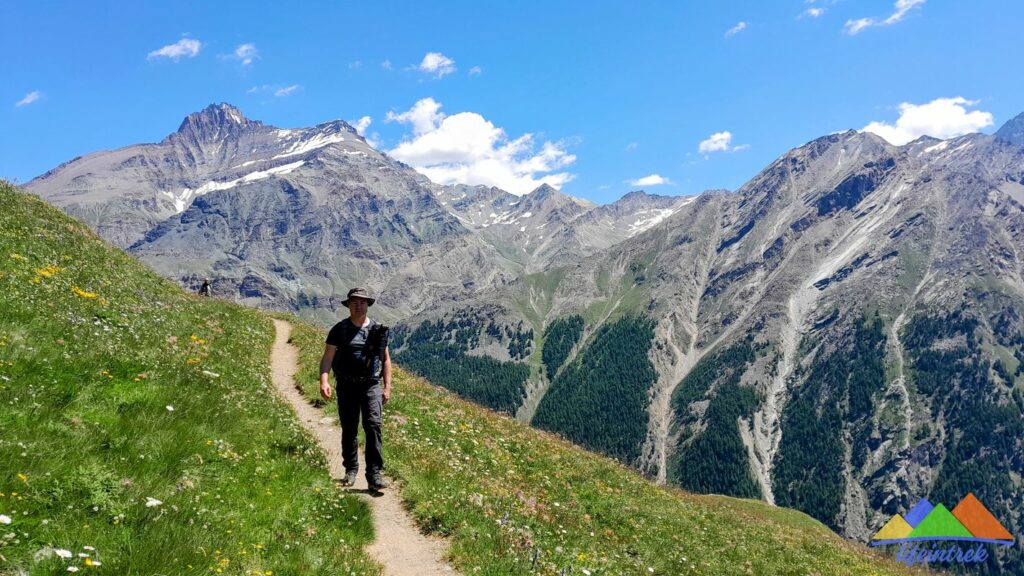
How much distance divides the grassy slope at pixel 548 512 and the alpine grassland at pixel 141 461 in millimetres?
2400

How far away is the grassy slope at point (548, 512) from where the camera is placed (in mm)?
11641

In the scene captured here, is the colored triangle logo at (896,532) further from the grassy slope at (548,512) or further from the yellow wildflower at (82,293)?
the yellow wildflower at (82,293)

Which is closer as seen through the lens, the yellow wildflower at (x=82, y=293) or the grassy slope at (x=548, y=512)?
the grassy slope at (x=548, y=512)

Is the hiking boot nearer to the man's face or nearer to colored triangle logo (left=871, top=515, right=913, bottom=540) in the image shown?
the man's face

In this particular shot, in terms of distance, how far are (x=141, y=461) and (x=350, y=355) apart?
4624 millimetres

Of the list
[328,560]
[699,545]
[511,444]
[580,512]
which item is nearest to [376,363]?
[328,560]

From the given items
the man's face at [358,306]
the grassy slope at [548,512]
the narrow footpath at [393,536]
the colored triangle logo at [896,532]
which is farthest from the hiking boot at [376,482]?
the colored triangle logo at [896,532]

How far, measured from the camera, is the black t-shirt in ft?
41.7

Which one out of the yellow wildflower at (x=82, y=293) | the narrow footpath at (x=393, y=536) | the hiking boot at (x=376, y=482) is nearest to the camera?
the narrow footpath at (x=393, y=536)

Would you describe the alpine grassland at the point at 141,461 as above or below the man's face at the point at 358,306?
below

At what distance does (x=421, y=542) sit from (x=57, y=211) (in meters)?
36.0

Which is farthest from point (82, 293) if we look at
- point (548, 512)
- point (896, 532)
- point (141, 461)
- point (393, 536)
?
point (896, 532)

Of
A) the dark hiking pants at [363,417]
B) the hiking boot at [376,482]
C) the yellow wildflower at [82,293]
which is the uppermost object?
the yellow wildflower at [82,293]

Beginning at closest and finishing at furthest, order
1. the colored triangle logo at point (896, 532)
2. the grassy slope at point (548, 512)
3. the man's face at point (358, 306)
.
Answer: the grassy slope at point (548, 512), the man's face at point (358, 306), the colored triangle logo at point (896, 532)
